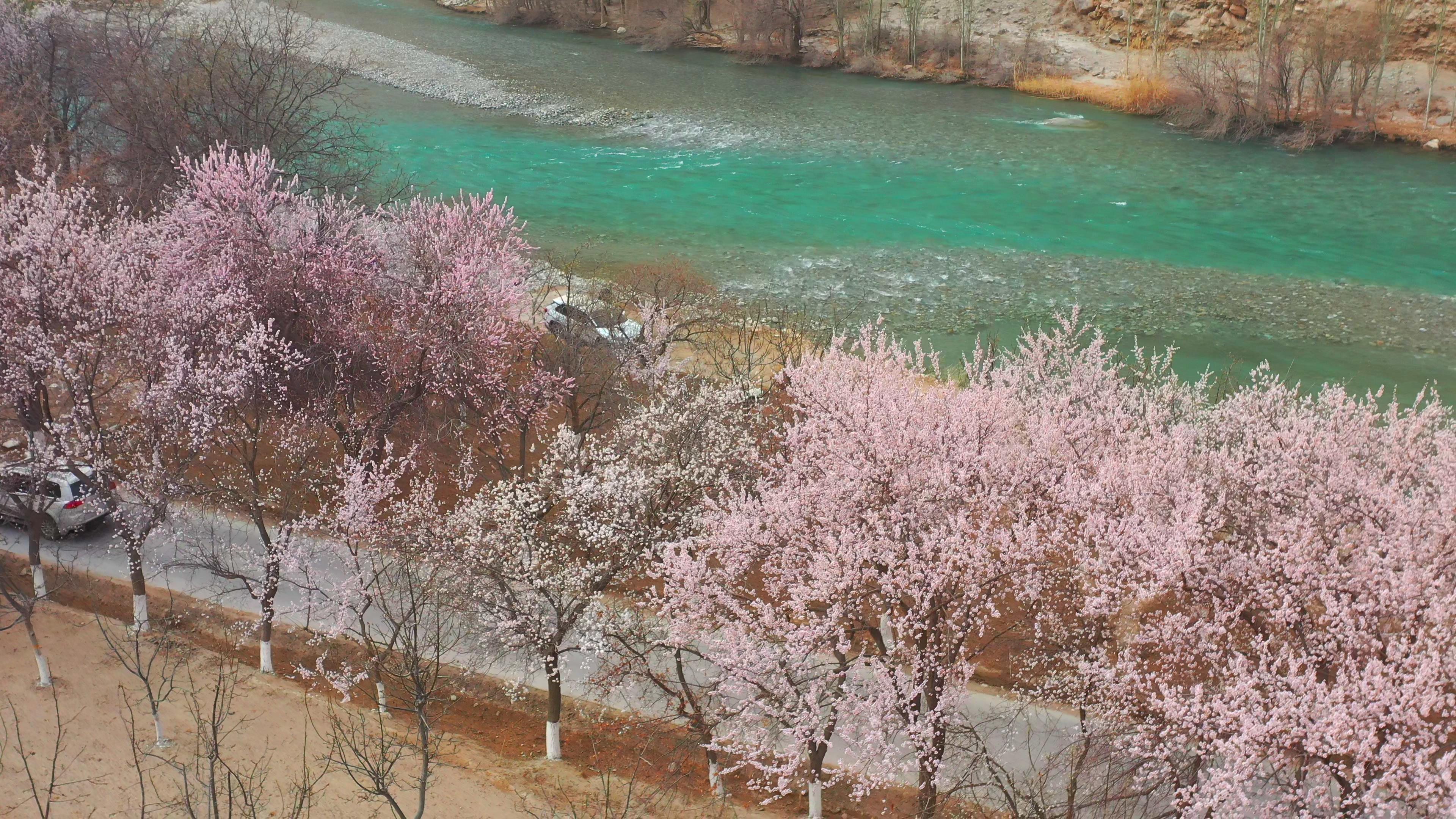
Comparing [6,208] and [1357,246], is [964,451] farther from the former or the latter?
[1357,246]

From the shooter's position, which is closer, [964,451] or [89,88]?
[964,451]

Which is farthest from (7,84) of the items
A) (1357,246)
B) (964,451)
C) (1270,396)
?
(1357,246)

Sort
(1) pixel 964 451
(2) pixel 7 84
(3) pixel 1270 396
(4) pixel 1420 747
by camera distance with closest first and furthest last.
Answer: (4) pixel 1420 747, (1) pixel 964 451, (3) pixel 1270 396, (2) pixel 7 84

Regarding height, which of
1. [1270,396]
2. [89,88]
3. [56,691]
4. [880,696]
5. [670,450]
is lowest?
[56,691]

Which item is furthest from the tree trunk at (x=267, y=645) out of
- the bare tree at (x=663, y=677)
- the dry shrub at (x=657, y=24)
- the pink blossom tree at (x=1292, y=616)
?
the dry shrub at (x=657, y=24)

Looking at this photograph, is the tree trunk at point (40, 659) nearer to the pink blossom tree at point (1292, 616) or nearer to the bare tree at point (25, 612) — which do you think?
the bare tree at point (25, 612)

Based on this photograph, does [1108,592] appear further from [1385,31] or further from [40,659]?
[1385,31]
